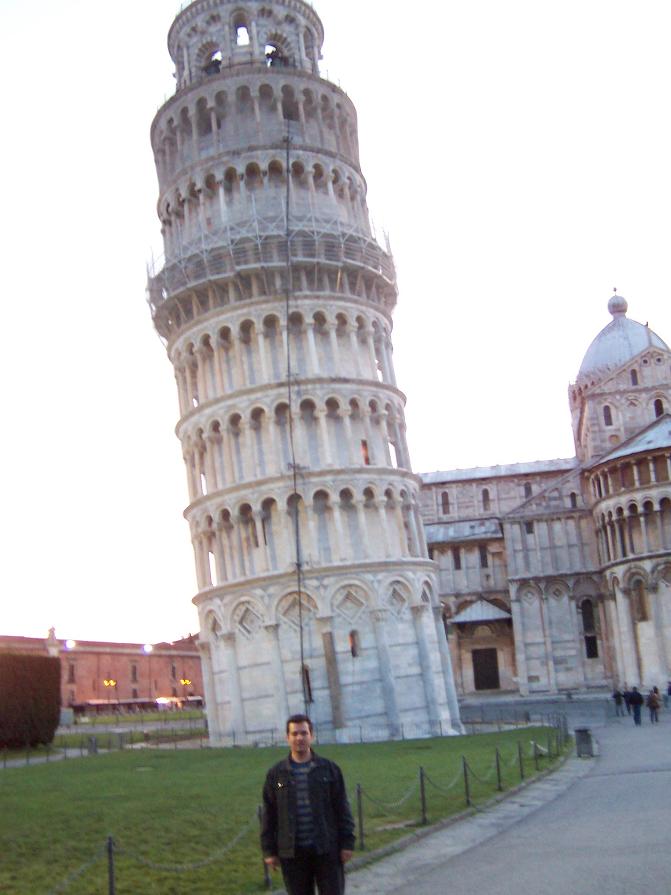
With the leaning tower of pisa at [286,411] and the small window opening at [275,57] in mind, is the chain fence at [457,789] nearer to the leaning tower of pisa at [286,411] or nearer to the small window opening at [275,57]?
the leaning tower of pisa at [286,411]

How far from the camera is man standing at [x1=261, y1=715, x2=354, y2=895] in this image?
9.45 meters

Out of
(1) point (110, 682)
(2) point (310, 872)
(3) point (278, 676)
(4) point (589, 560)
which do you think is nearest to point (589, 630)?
(4) point (589, 560)

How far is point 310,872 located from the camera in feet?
31.4

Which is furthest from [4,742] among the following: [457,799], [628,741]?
[457,799]

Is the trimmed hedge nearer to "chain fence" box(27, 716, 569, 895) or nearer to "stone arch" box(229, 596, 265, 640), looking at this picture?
"stone arch" box(229, 596, 265, 640)

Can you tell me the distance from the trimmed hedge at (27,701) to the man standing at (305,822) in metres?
38.1

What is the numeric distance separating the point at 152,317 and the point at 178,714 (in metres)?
34.0

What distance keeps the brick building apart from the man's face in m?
76.7

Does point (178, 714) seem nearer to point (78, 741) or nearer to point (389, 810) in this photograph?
point (78, 741)

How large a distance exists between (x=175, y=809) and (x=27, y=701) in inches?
1080

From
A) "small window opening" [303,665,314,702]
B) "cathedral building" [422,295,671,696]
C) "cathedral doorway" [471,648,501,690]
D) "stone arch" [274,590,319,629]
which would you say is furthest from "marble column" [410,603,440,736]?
"cathedral doorway" [471,648,501,690]

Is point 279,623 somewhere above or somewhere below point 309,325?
below

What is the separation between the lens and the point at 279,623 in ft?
146

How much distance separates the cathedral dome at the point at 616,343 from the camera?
82.3 meters
